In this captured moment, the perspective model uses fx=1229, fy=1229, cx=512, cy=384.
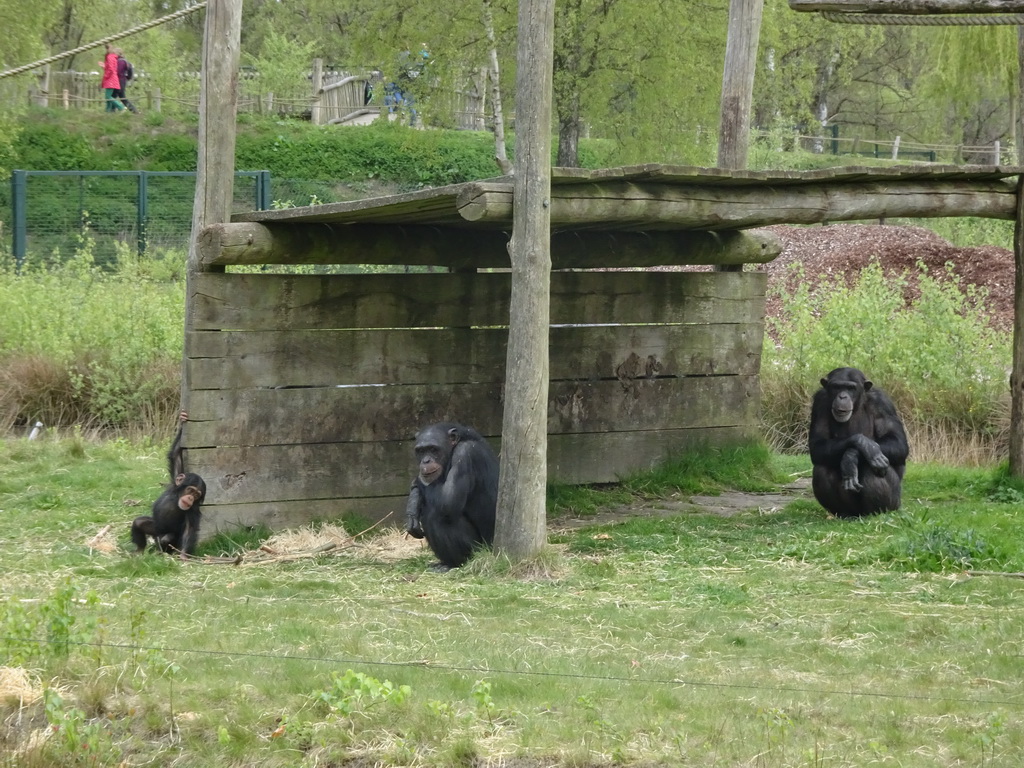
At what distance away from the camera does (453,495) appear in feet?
27.7

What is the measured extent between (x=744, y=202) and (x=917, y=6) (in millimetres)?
2139

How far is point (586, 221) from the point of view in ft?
28.8

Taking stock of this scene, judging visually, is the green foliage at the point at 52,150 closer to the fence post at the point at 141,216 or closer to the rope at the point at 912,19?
the fence post at the point at 141,216

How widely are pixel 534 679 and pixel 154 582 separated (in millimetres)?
3285

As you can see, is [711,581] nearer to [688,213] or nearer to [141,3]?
[688,213]

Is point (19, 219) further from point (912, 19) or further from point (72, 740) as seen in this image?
point (72, 740)

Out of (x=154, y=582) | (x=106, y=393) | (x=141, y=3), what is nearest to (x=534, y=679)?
(x=154, y=582)

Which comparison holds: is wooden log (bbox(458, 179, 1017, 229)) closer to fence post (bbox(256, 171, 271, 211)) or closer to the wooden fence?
fence post (bbox(256, 171, 271, 211))

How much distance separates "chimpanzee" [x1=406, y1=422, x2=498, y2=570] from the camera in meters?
8.50

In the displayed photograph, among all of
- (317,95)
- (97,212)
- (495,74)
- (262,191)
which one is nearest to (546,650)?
(262,191)

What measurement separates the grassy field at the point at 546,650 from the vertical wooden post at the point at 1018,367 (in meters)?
0.84

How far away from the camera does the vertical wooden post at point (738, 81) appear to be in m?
11.4

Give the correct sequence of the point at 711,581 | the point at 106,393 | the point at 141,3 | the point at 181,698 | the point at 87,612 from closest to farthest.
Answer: the point at 181,698 → the point at 87,612 → the point at 711,581 → the point at 106,393 → the point at 141,3

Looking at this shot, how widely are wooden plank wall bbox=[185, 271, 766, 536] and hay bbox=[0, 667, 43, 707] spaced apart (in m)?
3.60
